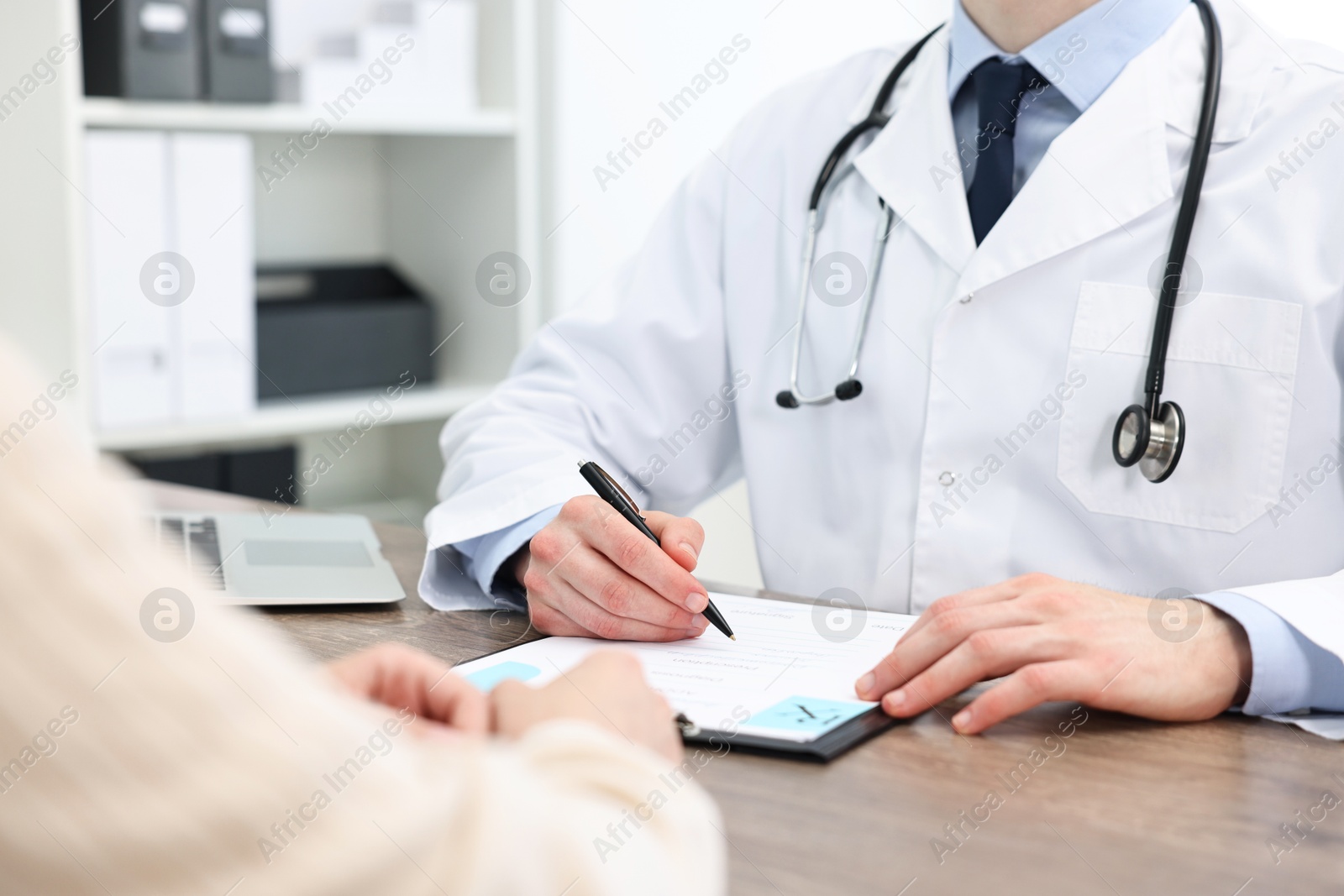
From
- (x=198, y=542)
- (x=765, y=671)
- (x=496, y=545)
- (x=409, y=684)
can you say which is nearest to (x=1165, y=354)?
(x=765, y=671)

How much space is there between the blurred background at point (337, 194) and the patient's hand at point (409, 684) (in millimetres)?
1281

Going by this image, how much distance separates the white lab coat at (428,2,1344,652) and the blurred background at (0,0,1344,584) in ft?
2.43

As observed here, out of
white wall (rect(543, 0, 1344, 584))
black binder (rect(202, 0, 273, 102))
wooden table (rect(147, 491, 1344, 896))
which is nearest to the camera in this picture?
wooden table (rect(147, 491, 1344, 896))

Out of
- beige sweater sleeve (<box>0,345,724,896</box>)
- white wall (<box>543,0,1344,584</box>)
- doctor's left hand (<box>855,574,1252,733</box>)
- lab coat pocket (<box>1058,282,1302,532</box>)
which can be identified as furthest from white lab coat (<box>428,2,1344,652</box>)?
white wall (<box>543,0,1344,584</box>)

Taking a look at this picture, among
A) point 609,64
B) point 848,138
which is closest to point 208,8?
point 609,64

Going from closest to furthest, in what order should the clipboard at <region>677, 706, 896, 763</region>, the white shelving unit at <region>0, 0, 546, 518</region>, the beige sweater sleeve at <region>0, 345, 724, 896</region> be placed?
1. the beige sweater sleeve at <region>0, 345, 724, 896</region>
2. the clipboard at <region>677, 706, 896, 763</region>
3. the white shelving unit at <region>0, 0, 546, 518</region>

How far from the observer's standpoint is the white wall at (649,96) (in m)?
2.27

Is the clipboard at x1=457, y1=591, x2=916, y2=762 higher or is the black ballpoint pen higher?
the black ballpoint pen

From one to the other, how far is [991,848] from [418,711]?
283mm

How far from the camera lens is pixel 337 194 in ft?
8.03

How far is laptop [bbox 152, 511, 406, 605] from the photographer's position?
1012 millimetres

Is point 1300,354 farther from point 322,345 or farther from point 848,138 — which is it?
point 322,345

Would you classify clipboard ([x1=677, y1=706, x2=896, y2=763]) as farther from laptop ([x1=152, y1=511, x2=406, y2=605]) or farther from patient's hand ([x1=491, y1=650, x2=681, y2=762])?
laptop ([x1=152, y1=511, x2=406, y2=605])

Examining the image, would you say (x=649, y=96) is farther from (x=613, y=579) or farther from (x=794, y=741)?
(x=794, y=741)
